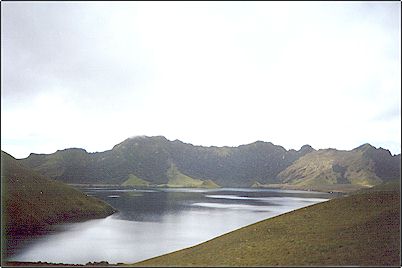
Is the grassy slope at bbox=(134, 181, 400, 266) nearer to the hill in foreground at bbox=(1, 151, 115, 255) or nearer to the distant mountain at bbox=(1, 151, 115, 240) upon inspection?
the hill in foreground at bbox=(1, 151, 115, 255)

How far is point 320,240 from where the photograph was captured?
32.2m

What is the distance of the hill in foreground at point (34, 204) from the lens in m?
67.2

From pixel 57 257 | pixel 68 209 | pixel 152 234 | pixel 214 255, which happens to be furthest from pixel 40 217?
pixel 214 255

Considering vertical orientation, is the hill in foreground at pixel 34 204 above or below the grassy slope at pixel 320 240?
below

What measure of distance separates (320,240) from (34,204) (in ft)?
215

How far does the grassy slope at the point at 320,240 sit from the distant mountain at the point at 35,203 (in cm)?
4172

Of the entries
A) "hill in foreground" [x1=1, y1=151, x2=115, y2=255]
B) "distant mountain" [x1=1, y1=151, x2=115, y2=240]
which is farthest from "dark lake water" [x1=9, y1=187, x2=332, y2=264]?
"distant mountain" [x1=1, y1=151, x2=115, y2=240]

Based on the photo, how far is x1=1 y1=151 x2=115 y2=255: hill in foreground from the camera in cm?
6725

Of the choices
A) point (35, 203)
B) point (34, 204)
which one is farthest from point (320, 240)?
point (35, 203)

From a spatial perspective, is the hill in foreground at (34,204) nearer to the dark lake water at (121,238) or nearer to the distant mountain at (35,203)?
the distant mountain at (35,203)

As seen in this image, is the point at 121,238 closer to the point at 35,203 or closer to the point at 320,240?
the point at 35,203

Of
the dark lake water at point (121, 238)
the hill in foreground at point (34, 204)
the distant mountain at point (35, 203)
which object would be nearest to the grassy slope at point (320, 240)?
the dark lake water at point (121, 238)

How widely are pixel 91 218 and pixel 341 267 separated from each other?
241ft

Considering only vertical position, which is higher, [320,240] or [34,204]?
[320,240]
